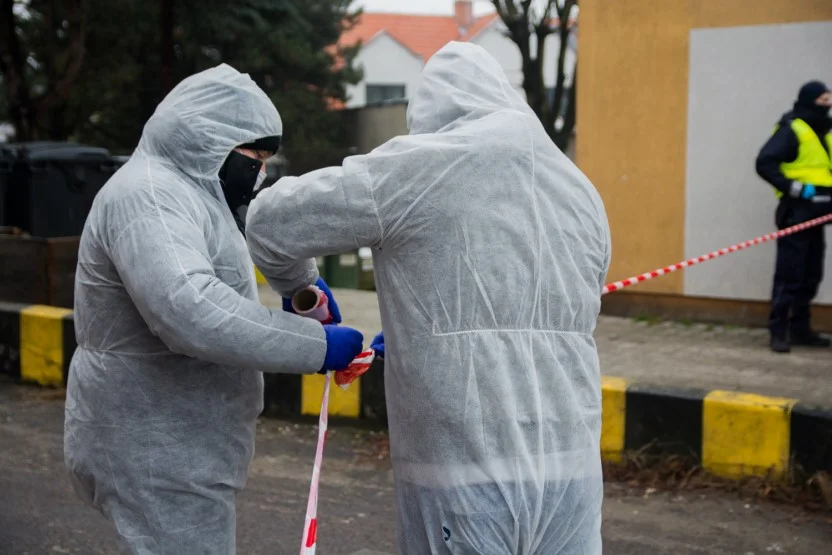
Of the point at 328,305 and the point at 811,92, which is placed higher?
the point at 811,92

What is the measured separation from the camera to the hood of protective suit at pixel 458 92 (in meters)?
2.50

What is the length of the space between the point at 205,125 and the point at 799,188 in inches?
216

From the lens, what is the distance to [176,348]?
2.66m

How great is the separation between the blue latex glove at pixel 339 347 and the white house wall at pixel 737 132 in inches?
245

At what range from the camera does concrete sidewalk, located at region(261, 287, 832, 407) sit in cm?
644

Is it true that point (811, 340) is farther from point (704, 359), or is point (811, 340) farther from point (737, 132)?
point (737, 132)

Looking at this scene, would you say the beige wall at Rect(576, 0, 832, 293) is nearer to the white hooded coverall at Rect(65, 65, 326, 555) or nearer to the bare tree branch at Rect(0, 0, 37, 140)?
the white hooded coverall at Rect(65, 65, 326, 555)

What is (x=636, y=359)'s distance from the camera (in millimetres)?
7309

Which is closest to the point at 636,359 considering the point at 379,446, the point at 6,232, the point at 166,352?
the point at 379,446

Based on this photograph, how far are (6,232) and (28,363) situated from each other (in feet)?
6.53

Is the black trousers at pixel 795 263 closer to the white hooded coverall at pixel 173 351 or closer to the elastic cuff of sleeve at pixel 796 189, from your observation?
the elastic cuff of sleeve at pixel 796 189

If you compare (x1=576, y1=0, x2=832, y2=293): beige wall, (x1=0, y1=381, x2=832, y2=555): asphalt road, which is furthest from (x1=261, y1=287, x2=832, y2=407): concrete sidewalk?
(x1=0, y1=381, x2=832, y2=555): asphalt road

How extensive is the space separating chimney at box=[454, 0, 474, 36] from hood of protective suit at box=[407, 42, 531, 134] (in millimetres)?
49341

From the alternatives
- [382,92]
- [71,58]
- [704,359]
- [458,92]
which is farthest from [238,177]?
[382,92]
